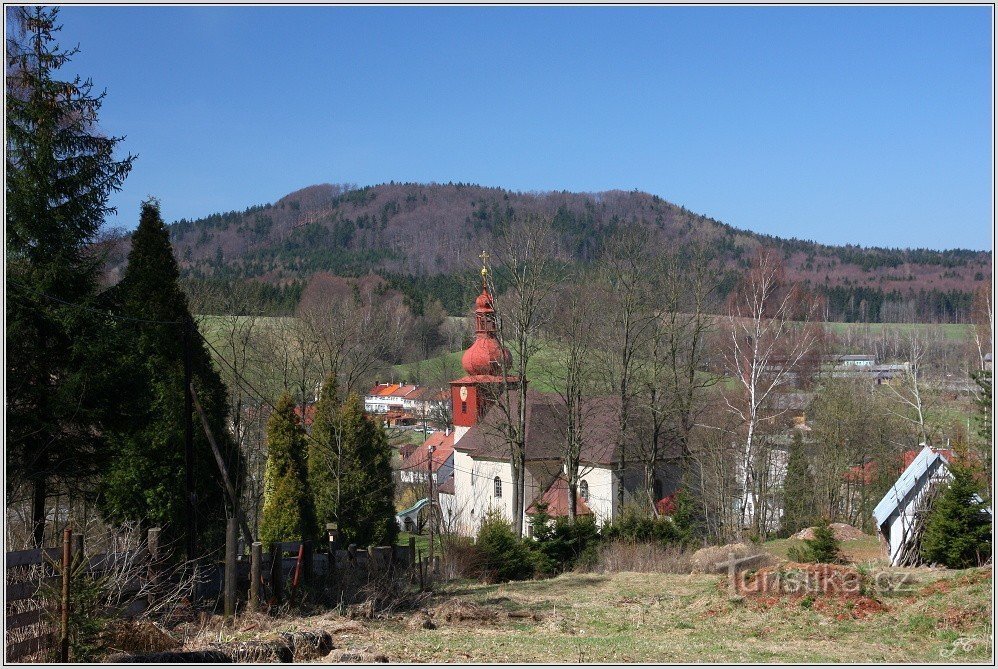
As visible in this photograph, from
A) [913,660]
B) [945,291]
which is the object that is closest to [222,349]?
[913,660]

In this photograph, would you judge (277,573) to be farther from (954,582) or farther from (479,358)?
(479,358)

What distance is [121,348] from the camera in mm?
14922

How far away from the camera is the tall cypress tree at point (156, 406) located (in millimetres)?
14648

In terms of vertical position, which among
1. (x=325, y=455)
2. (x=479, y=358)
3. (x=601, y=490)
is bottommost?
(x=601, y=490)

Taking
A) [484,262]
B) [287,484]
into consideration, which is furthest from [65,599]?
[484,262]

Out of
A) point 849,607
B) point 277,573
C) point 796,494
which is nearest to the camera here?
point 849,607

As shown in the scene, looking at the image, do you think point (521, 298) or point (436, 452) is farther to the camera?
point (436, 452)

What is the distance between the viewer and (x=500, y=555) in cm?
2103

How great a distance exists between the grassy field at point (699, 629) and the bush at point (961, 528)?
1858 mm

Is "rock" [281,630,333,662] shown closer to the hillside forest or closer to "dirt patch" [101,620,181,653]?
"dirt patch" [101,620,181,653]

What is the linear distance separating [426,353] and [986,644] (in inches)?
2630

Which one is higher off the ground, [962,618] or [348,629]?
[348,629]

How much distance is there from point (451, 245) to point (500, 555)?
135 m

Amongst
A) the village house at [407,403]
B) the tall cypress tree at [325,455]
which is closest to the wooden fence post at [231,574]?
the tall cypress tree at [325,455]
